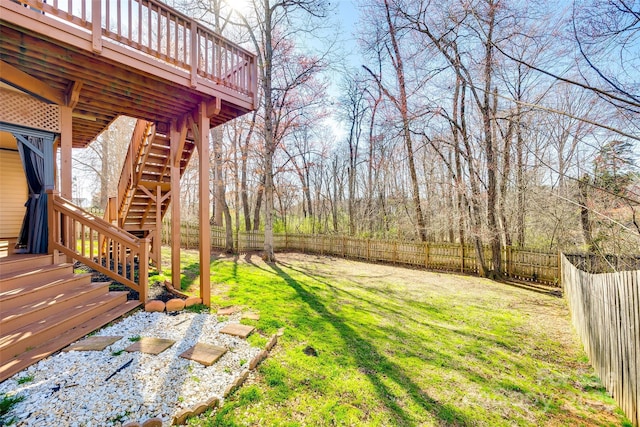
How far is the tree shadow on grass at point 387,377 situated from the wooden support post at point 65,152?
4.58 metres

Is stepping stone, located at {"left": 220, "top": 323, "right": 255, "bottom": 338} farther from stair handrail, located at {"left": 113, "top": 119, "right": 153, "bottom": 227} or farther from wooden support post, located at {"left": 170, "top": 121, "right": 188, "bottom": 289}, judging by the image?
stair handrail, located at {"left": 113, "top": 119, "right": 153, "bottom": 227}

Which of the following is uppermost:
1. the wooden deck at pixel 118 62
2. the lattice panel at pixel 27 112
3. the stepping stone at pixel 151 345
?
the wooden deck at pixel 118 62

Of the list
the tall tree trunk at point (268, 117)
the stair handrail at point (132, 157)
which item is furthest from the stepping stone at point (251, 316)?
the tall tree trunk at point (268, 117)

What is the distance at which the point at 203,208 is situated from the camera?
14.7 feet

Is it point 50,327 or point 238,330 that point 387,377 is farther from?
point 50,327

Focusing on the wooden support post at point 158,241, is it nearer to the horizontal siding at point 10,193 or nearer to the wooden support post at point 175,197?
the wooden support post at point 175,197

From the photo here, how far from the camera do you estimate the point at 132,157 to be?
234 inches

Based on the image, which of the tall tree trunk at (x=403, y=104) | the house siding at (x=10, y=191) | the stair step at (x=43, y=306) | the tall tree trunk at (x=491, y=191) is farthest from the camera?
the tall tree trunk at (x=403, y=104)

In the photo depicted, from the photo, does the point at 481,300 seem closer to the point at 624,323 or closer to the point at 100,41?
the point at 624,323

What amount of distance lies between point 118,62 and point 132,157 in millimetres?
3231

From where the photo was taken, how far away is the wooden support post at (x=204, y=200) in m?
4.41

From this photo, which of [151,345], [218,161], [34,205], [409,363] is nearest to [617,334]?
[409,363]

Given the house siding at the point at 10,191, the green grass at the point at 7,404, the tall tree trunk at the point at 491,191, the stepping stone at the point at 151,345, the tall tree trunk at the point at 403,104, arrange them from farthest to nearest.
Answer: the tall tree trunk at the point at 403,104 → the tall tree trunk at the point at 491,191 → the house siding at the point at 10,191 → the stepping stone at the point at 151,345 → the green grass at the point at 7,404

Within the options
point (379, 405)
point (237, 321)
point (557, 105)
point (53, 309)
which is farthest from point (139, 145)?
point (557, 105)
